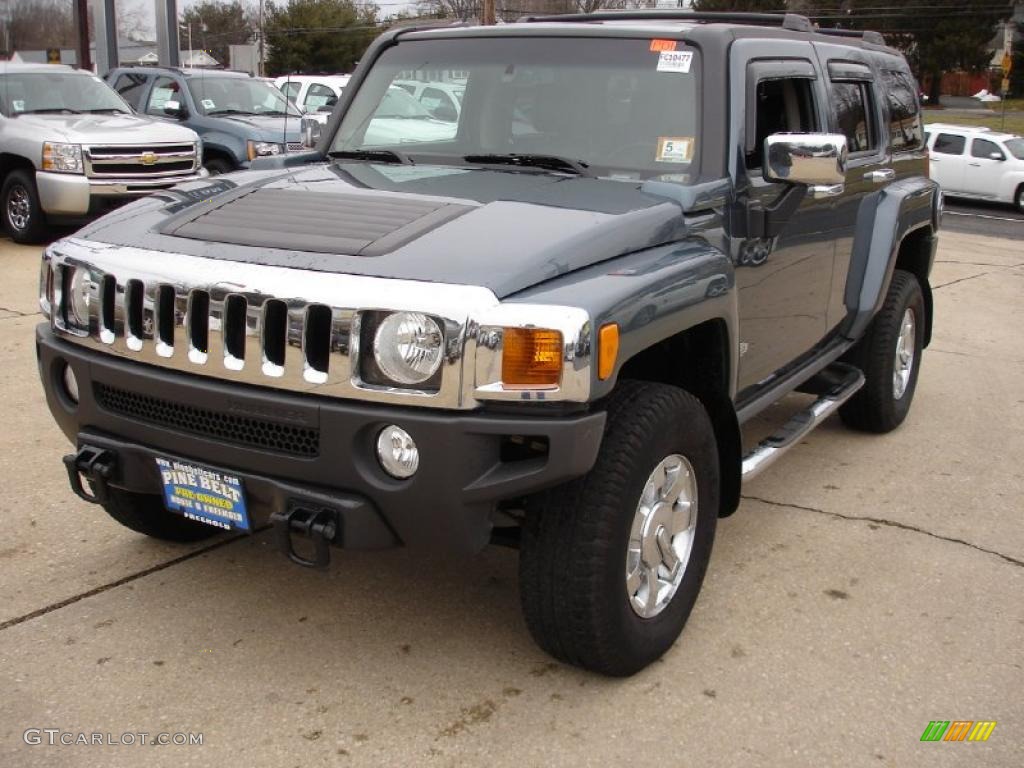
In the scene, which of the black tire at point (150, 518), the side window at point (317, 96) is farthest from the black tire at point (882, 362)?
the side window at point (317, 96)

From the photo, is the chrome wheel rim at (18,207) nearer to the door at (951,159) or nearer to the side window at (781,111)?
the side window at (781,111)

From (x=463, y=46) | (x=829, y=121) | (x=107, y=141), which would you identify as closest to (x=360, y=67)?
(x=463, y=46)

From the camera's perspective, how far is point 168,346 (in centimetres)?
313

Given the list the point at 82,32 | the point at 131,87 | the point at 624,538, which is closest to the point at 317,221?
the point at 624,538

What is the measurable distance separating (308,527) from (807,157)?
202 cm

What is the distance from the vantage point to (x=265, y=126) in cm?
1337

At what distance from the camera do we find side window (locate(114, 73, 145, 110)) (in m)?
14.4

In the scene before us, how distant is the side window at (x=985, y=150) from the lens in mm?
21344

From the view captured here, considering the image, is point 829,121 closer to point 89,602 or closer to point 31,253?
point 89,602

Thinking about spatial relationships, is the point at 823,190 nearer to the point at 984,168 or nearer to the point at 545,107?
the point at 545,107

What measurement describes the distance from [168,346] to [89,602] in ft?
3.78

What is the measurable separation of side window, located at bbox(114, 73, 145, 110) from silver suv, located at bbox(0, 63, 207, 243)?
6.95 ft

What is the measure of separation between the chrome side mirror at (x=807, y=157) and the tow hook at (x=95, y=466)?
92.7 inches

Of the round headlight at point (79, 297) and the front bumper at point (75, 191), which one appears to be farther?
the front bumper at point (75, 191)
